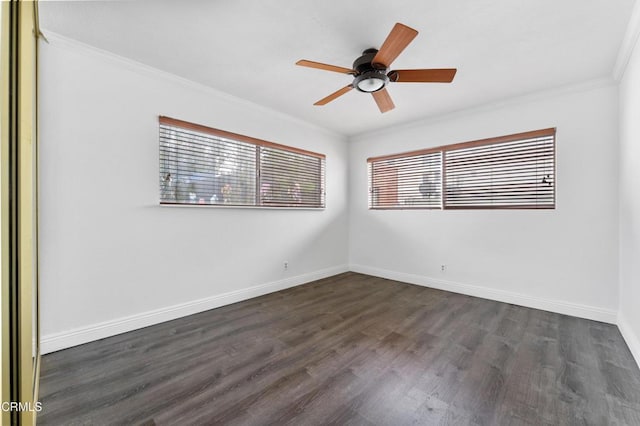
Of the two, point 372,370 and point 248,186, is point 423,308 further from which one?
point 248,186

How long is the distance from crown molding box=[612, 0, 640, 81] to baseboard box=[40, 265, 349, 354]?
4.16 m

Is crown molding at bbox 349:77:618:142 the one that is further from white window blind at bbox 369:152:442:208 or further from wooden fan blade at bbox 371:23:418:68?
wooden fan blade at bbox 371:23:418:68

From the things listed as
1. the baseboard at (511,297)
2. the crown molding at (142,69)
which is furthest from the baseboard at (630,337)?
the crown molding at (142,69)

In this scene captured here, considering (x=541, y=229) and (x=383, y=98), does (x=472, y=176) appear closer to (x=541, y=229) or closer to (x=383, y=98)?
(x=541, y=229)

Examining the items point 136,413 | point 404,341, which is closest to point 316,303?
point 404,341

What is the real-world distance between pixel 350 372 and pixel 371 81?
7.51 ft

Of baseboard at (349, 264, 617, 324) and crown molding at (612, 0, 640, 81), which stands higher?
crown molding at (612, 0, 640, 81)

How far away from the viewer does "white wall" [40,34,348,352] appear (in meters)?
2.15

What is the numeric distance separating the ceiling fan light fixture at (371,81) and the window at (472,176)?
2046 millimetres

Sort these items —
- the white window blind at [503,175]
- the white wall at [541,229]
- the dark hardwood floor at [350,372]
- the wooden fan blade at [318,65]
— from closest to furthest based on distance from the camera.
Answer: the dark hardwood floor at [350,372]
the wooden fan blade at [318,65]
the white wall at [541,229]
the white window blind at [503,175]

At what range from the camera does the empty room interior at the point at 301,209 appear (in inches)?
67.9

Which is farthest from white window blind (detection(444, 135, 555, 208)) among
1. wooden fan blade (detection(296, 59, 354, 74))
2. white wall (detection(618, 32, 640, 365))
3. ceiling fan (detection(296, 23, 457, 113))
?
wooden fan blade (detection(296, 59, 354, 74))

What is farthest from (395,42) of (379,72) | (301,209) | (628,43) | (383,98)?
(301,209)

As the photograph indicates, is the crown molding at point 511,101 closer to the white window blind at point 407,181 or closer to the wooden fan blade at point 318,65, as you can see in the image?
the white window blind at point 407,181
